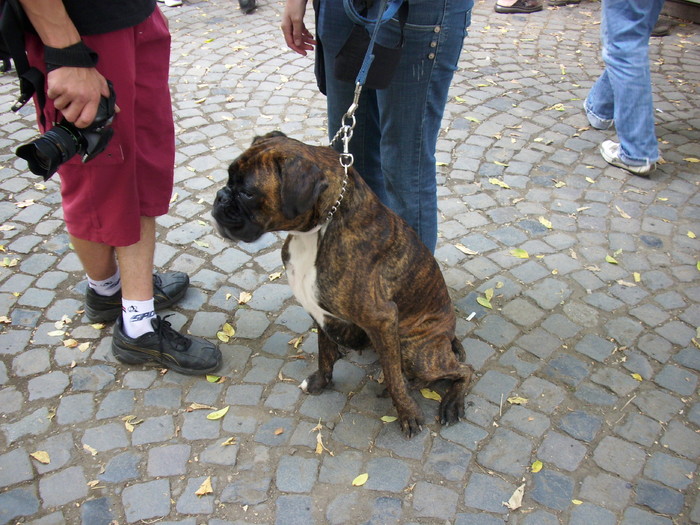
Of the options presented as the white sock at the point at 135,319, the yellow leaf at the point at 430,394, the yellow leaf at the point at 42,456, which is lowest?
the yellow leaf at the point at 430,394

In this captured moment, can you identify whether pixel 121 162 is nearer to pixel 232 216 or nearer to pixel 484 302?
pixel 232 216

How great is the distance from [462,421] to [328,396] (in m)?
0.74

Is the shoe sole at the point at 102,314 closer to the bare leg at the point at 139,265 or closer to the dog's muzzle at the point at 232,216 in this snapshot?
the bare leg at the point at 139,265

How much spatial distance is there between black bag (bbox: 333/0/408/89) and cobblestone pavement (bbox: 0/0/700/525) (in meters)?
1.63

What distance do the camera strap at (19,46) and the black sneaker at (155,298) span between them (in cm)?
138

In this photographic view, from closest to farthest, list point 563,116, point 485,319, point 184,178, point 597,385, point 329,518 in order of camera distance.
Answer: point 329,518 < point 597,385 < point 485,319 < point 184,178 < point 563,116

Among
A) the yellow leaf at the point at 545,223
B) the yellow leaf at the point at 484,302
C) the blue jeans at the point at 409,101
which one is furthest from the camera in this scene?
the yellow leaf at the point at 545,223

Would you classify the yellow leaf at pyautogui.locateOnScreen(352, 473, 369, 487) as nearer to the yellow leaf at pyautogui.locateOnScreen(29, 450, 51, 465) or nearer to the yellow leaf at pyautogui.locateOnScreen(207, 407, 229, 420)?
the yellow leaf at pyautogui.locateOnScreen(207, 407, 229, 420)

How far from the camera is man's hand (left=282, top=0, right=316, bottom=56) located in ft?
10.2

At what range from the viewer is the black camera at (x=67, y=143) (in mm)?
2465

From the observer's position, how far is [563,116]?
627cm

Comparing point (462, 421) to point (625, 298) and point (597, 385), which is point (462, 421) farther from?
point (625, 298)

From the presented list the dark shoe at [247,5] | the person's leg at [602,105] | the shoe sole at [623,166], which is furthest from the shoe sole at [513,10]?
the shoe sole at [623,166]

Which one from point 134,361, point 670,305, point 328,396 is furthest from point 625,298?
point 134,361
